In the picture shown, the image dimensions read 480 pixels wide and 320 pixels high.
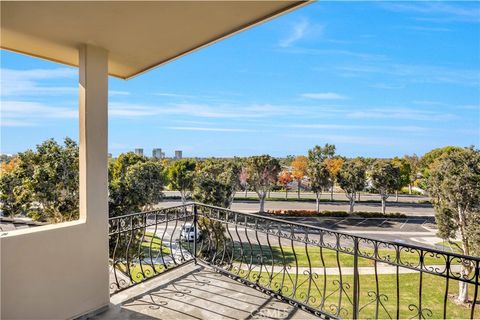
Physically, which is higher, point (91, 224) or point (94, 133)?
point (94, 133)

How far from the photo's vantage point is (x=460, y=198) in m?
10.9

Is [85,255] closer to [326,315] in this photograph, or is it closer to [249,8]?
[326,315]

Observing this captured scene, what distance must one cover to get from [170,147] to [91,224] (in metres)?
30.8

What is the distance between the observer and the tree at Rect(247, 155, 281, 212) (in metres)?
22.3

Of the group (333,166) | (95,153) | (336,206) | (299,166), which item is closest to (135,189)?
(95,153)

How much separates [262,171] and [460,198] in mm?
13434

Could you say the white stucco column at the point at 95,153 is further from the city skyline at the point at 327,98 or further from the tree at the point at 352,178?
the tree at the point at 352,178

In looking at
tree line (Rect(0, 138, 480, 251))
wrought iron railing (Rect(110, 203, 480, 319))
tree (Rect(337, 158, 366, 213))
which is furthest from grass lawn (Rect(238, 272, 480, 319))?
tree (Rect(337, 158, 366, 213))

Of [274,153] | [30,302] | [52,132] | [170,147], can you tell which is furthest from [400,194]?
[30,302]

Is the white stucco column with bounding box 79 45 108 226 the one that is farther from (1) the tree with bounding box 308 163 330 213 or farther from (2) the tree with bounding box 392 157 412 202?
(2) the tree with bounding box 392 157 412 202

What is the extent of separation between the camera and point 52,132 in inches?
346

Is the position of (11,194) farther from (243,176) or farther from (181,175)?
(243,176)

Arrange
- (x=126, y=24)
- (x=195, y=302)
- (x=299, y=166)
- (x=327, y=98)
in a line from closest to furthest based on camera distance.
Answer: (x=126, y=24), (x=195, y=302), (x=299, y=166), (x=327, y=98)

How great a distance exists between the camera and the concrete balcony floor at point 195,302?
2645 millimetres
